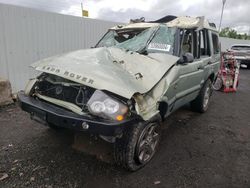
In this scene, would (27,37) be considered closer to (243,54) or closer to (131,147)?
(131,147)

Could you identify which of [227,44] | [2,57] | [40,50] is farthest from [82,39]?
[227,44]

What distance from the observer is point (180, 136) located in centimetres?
404

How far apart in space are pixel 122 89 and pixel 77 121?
22.6 inches

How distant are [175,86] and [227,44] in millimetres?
19178

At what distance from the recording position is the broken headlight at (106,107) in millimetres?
2354

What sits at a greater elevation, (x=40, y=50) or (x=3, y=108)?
(x=40, y=50)

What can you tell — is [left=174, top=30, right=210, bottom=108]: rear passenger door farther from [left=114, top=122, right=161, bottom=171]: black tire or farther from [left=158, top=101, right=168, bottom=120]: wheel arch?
[left=114, top=122, right=161, bottom=171]: black tire

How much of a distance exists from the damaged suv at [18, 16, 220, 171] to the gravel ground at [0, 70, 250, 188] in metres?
0.29

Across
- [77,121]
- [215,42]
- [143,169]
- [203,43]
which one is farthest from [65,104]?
[215,42]

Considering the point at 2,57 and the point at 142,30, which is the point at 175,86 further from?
the point at 2,57

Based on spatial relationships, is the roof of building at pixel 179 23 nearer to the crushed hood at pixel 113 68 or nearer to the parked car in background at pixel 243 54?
the crushed hood at pixel 113 68

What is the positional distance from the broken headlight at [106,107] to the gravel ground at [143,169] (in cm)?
90

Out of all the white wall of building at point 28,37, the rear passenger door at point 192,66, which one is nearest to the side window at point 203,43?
the rear passenger door at point 192,66

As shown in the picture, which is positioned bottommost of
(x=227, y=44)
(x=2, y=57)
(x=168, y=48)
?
(x=227, y=44)
